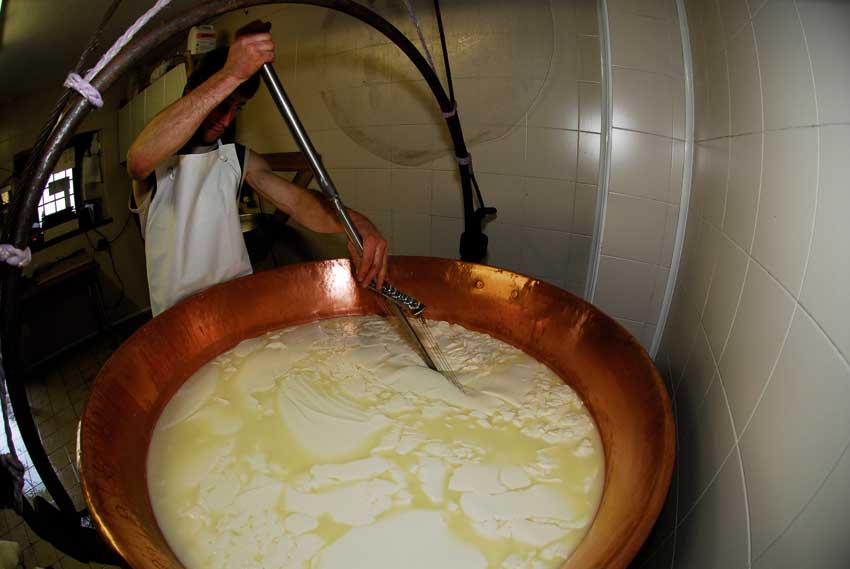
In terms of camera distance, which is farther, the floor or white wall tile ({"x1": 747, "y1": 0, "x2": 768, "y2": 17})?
the floor

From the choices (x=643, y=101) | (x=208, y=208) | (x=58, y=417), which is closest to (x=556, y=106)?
(x=643, y=101)

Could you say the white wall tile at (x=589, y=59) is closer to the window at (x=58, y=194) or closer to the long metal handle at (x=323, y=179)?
the long metal handle at (x=323, y=179)

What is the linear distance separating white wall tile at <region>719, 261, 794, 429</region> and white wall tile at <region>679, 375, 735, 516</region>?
0.14ft

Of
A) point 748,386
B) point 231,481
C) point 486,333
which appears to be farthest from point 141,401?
point 748,386

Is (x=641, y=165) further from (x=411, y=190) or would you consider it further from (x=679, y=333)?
(x=411, y=190)

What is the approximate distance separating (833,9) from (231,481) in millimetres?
1253

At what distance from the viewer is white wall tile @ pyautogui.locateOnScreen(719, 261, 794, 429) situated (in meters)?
0.66

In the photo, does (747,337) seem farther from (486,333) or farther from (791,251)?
(486,333)

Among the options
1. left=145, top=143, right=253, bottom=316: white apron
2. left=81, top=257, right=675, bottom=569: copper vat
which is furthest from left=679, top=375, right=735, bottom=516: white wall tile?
left=145, top=143, right=253, bottom=316: white apron

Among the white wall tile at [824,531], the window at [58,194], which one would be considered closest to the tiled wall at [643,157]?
the white wall tile at [824,531]

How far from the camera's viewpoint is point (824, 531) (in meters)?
0.47

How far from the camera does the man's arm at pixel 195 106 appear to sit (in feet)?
3.05

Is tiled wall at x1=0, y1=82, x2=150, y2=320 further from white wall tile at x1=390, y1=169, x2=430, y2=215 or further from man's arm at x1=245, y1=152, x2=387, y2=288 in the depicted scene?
white wall tile at x1=390, y1=169, x2=430, y2=215

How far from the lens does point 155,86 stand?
1.39 meters
